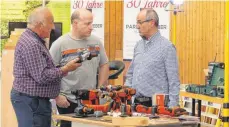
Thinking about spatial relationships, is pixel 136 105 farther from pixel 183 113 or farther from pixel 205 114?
pixel 205 114

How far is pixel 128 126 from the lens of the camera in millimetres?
4043

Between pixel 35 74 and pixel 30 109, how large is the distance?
0.32 meters

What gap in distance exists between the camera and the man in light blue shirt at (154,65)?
4.80 m

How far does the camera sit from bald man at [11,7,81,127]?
446 centimetres

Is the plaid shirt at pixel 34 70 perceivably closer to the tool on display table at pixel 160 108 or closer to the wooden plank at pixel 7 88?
the tool on display table at pixel 160 108

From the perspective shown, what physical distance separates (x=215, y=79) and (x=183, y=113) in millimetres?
2462

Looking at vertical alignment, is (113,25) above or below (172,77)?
above

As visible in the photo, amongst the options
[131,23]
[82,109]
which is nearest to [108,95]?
[82,109]

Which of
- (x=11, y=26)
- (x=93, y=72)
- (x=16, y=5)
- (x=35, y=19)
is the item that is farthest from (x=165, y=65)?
(x=16, y=5)

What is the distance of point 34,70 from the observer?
446cm

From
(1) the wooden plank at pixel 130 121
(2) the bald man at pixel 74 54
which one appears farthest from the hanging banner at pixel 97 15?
(1) the wooden plank at pixel 130 121

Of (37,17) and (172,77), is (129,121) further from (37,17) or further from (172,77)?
(37,17)

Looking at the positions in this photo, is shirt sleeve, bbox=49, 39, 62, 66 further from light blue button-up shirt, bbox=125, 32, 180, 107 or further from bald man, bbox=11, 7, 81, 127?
light blue button-up shirt, bbox=125, 32, 180, 107

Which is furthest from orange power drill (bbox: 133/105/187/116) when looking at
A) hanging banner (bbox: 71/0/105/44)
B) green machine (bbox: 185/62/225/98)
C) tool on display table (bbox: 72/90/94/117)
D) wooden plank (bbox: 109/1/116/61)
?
wooden plank (bbox: 109/1/116/61)
